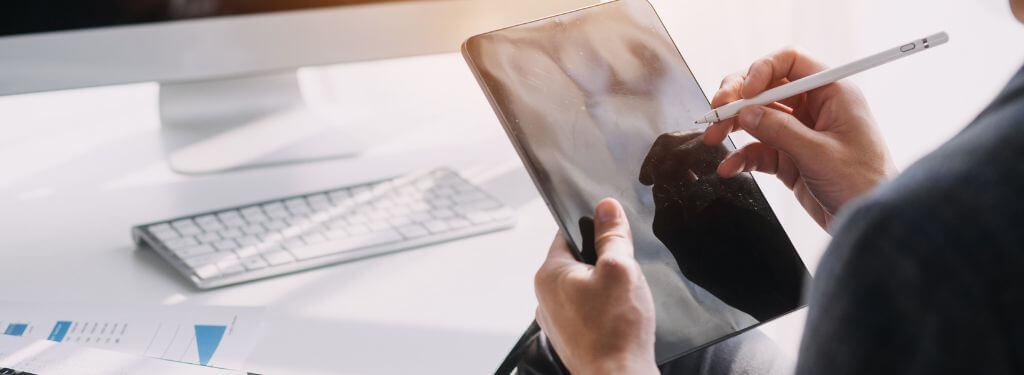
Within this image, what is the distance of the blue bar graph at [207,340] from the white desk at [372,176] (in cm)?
3

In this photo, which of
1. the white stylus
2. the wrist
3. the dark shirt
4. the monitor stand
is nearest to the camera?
the dark shirt

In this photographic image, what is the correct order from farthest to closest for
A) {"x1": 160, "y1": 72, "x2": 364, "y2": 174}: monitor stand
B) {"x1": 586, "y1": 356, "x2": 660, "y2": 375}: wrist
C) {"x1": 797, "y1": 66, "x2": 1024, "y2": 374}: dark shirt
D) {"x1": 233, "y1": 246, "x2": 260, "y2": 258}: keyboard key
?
{"x1": 160, "y1": 72, "x2": 364, "y2": 174}: monitor stand < {"x1": 233, "y1": 246, "x2": 260, "y2": 258}: keyboard key < {"x1": 586, "y1": 356, "x2": 660, "y2": 375}: wrist < {"x1": 797, "y1": 66, "x2": 1024, "y2": 374}: dark shirt

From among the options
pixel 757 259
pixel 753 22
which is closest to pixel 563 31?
pixel 757 259

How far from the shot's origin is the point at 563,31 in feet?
2.03

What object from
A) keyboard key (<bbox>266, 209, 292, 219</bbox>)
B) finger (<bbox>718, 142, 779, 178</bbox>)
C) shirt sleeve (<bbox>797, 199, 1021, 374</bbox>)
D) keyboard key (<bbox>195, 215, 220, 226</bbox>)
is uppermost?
keyboard key (<bbox>195, 215, 220, 226</bbox>)

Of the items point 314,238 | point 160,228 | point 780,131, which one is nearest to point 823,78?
point 780,131

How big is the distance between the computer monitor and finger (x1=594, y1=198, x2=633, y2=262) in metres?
0.36

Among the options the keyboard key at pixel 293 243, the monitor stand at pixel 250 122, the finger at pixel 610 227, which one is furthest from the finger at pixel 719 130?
the monitor stand at pixel 250 122

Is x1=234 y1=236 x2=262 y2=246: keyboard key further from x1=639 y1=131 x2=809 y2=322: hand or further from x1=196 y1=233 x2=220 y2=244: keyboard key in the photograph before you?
x1=639 y1=131 x2=809 y2=322: hand

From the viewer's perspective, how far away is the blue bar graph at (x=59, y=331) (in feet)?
1.87

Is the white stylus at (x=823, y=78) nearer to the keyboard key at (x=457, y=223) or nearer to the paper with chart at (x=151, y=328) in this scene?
the keyboard key at (x=457, y=223)

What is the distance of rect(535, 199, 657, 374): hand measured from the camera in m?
Answer: 0.49

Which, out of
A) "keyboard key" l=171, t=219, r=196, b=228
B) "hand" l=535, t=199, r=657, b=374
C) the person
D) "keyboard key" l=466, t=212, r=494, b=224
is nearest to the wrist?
"hand" l=535, t=199, r=657, b=374

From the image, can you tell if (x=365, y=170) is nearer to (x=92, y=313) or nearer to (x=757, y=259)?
(x=92, y=313)
